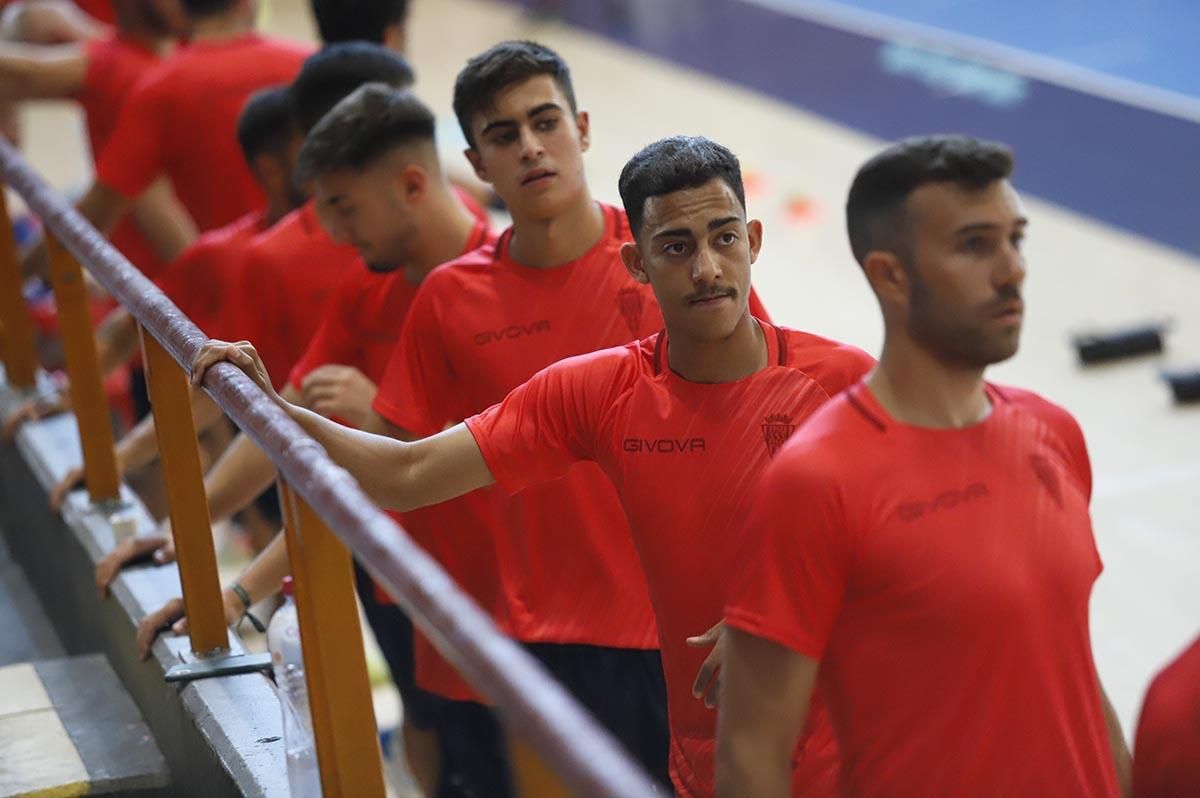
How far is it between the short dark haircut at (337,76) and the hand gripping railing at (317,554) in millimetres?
569

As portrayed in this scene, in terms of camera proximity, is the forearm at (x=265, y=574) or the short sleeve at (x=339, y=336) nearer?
the forearm at (x=265, y=574)

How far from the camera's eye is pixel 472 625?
1801mm

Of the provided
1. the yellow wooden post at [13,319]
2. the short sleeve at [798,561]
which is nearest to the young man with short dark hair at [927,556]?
the short sleeve at [798,561]

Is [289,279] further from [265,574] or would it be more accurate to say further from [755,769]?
[755,769]

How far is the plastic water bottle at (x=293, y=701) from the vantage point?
108 inches

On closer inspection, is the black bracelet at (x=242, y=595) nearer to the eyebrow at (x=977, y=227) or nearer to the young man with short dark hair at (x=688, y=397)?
the young man with short dark hair at (x=688, y=397)

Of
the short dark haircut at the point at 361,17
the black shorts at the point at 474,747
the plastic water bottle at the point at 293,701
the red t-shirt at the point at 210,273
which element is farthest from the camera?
the short dark haircut at the point at 361,17

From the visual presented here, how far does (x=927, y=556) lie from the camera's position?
81.1 inches

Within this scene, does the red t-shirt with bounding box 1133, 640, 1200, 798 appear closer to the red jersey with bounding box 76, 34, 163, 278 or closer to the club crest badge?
the club crest badge

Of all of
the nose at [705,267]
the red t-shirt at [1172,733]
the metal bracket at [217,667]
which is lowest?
the metal bracket at [217,667]

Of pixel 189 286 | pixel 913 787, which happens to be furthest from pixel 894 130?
pixel 913 787

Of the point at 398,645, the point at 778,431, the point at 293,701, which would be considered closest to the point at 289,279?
the point at 398,645

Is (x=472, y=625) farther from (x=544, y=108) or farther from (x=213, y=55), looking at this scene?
(x=213, y=55)

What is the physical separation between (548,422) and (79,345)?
1683mm
